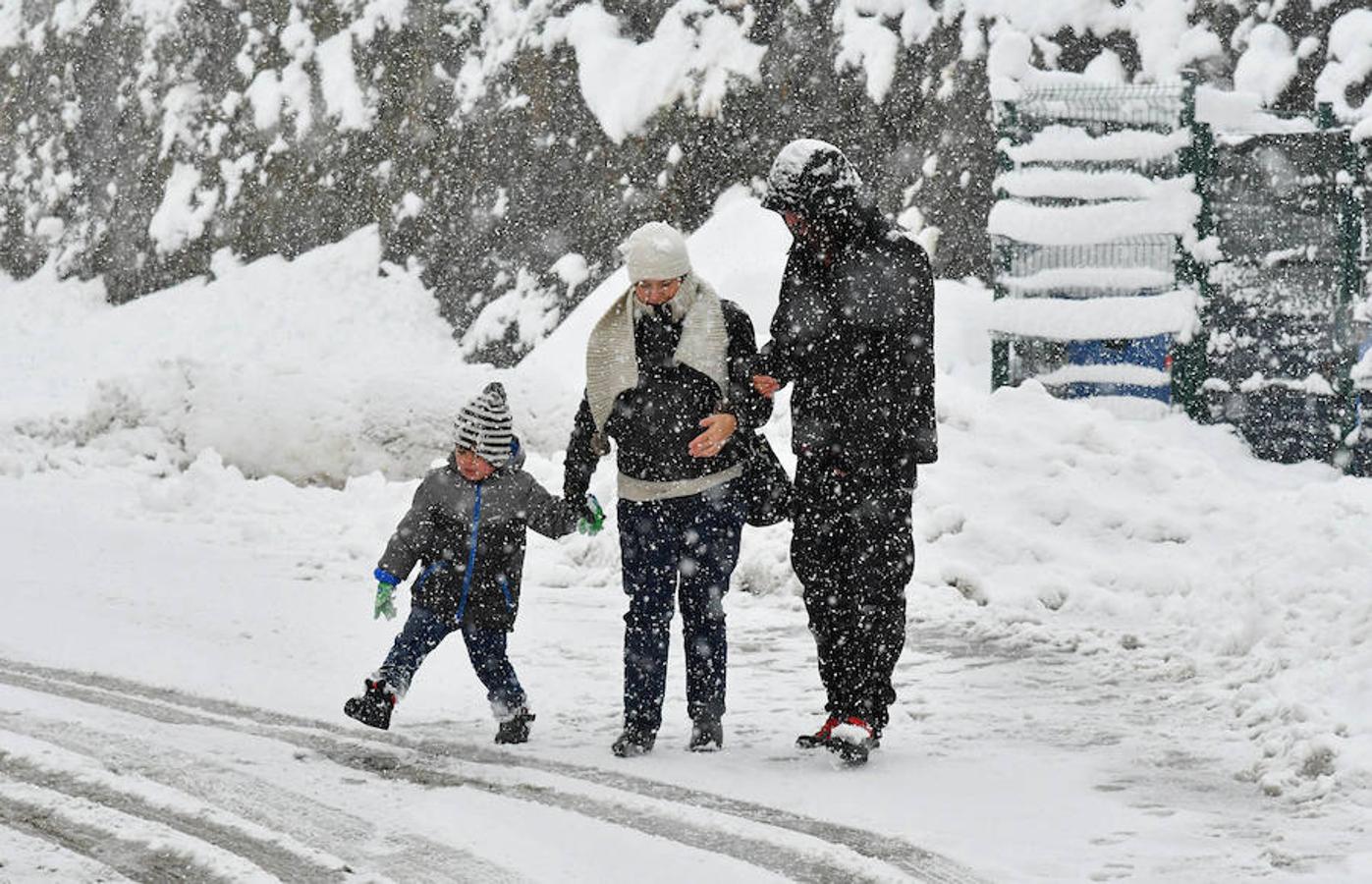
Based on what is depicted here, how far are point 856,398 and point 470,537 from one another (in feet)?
4.49

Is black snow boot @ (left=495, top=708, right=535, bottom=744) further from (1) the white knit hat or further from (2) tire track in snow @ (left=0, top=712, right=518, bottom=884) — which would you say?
(1) the white knit hat

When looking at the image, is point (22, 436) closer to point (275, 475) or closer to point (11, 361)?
point (275, 475)

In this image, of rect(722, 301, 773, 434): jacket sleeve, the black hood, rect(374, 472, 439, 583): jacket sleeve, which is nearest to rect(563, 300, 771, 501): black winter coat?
rect(722, 301, 773, 434): jacket sleeve

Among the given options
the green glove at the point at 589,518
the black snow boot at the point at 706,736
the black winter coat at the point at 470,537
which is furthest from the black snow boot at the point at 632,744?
the green glove at the point at 589,518

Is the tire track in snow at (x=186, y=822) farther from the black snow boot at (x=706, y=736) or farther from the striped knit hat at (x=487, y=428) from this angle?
the black snow boot at (x=706, y=736)

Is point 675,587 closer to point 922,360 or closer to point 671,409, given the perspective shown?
point 671,409

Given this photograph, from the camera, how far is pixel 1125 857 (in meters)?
4.52

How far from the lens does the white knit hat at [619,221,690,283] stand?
5809 millimetres

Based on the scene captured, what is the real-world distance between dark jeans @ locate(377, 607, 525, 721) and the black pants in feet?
3.53

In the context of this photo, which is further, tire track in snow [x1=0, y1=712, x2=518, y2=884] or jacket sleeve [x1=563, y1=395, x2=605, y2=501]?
jacket sleeve [x1=563, y1=395, x2=605, y2=501]

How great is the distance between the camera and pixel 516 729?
243 inches

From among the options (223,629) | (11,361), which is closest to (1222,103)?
(223,629)

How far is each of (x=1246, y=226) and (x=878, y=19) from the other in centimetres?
552

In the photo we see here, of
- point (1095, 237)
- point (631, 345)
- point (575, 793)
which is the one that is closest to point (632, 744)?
point (575, 793)
